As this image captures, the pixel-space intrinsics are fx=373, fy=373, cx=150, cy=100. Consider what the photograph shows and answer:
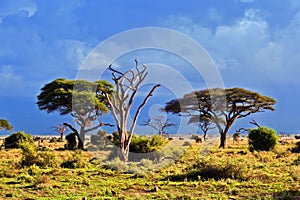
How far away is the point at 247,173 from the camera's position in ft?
44.3

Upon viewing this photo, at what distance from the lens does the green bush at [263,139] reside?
2811cm

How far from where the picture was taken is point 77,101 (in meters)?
33.3

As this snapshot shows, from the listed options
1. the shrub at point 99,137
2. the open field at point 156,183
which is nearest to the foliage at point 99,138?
the shrub at point 99,137

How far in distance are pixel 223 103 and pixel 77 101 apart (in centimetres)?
1373

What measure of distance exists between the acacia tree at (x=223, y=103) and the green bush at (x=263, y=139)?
22.2 ft

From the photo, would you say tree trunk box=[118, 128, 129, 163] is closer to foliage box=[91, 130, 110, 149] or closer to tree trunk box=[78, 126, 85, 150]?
tree trunk box=[78, 126, 85, 150]

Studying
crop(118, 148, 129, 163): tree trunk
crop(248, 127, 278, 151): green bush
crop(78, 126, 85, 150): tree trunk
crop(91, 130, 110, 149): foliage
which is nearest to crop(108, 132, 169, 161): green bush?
crop(118, 148, 129, 163): tree trunk

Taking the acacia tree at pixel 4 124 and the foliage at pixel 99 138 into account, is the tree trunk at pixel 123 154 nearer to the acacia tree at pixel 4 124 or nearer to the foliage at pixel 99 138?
the foliage at pixel 99 138

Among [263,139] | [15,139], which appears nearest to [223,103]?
[263,139]

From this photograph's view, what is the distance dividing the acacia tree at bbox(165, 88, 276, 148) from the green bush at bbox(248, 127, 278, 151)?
22.2 feet

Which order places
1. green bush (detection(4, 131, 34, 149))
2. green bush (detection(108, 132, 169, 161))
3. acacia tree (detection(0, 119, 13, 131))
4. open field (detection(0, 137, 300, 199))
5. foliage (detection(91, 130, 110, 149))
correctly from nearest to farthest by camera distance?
open field (detection(0, 137, 300, 199)) → green bush (detection(108, 132, 169, 161)) → green bush (detection(4, 131, 34, 149)) → foliage (detection(91, 130, 110, 149)) → acacia tree (detection(0, 119, 13, 131))

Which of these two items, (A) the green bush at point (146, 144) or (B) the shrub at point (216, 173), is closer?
(B) the shrub at point (216, 173)

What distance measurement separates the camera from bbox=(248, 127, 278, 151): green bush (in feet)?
92.2

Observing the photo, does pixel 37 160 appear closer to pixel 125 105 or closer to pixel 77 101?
pixel 125 105
